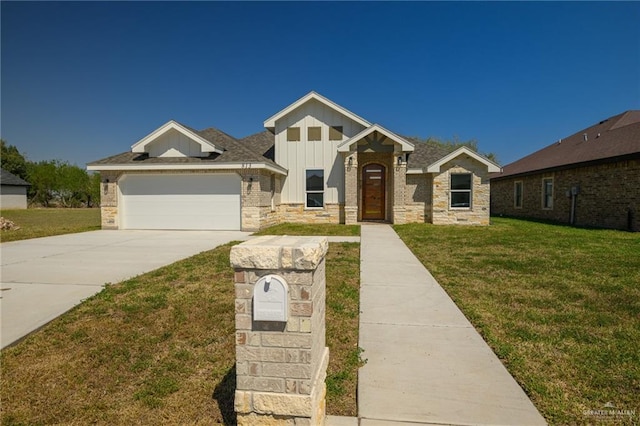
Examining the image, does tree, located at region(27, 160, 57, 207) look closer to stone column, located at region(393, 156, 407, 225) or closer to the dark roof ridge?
stone column, located at region(393, 156, 407, 225)

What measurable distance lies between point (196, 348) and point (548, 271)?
6.84 metres

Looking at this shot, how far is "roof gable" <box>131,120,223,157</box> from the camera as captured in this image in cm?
1432

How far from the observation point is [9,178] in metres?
36.7

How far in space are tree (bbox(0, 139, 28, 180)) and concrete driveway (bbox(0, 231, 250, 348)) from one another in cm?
4881

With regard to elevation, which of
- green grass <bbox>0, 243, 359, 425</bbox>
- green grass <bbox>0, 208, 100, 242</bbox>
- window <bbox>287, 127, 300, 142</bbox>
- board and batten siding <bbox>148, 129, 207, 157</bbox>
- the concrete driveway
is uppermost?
window <bbox>287, 127, 300, 142</bbox>

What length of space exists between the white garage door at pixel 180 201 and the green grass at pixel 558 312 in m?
8.45

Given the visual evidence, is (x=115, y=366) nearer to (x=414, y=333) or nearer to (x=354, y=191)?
(x=414, y=333)

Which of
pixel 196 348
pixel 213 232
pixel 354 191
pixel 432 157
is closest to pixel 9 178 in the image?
pixel 213 232

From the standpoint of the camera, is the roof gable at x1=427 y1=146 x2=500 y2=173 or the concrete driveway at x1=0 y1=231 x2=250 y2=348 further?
the roof gable at x1=427 y1=146 x2=500 y2=173

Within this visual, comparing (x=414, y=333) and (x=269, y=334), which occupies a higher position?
(x=269, y=334)

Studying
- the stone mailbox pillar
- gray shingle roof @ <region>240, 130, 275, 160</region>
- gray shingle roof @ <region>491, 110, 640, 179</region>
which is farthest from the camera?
gray shingle roof @ <region>240, 130, 275, 160</region>

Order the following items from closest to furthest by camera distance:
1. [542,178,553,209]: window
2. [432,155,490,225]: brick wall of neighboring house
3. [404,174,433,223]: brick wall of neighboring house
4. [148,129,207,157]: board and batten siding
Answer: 1. [148,129,207,157]: board and batten siding
2. [432,155,490,225]: brick wall of neighboring house
3. [404,174,433,223]: brick wall of neighboring house
4. [542,178,553,209]: window

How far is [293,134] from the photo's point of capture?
55.4 ft

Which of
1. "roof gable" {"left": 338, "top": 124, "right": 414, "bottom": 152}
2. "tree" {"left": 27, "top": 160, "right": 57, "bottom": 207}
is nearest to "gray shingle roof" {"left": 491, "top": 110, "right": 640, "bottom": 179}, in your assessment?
"roof gable" {"left": 338, "top": 124, "right": 414, "bottom": 152}
